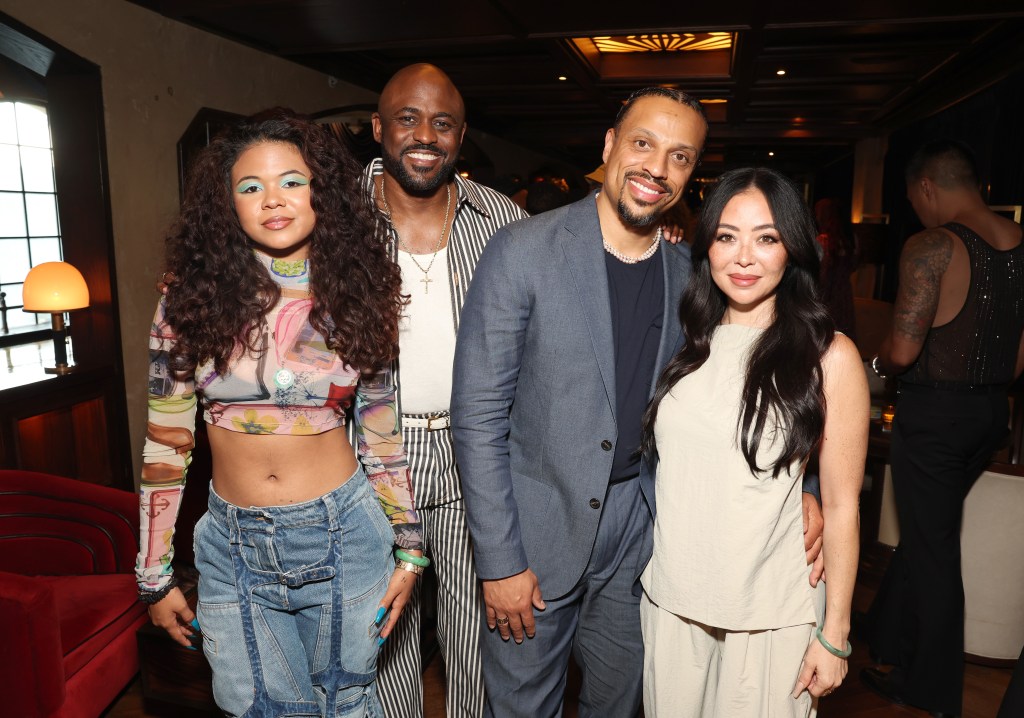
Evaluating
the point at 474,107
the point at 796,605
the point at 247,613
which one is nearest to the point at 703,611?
the point at 796,605

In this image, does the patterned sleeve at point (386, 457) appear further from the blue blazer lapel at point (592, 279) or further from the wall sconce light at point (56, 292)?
the wall sconce light at point (56, 292)

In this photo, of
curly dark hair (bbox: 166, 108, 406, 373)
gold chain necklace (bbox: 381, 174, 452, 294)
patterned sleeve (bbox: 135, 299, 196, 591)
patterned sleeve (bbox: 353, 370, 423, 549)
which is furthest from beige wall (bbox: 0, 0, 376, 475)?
patterned sleeve (bbox: 353, 370, 423, 549)

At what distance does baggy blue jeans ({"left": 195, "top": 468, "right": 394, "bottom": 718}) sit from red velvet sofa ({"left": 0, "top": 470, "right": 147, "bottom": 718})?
0.76m

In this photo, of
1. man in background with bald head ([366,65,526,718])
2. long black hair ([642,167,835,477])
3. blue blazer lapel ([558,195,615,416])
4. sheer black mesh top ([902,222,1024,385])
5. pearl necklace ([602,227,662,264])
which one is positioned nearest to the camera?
long black hair ([642,167,835,477])

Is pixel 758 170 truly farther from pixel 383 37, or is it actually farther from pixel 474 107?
pixel 474 107

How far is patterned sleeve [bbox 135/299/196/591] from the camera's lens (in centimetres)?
158

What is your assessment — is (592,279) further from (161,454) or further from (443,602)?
(443,602)

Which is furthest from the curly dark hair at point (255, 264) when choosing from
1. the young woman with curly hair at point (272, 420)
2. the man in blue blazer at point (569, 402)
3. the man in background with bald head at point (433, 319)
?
the man in background with bald head at point (433, 319)

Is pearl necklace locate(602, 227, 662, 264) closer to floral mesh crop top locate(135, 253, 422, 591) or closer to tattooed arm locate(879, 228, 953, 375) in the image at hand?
floral mesh crop top locate(135, 253, 422, 591)

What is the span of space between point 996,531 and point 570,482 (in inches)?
90.5

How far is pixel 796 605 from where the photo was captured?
159cm

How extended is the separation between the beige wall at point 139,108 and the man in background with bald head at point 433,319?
2441 mm

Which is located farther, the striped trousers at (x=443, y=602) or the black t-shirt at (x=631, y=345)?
the striped trousers at (x=443, y=602)

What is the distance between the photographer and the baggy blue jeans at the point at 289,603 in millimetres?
1535
